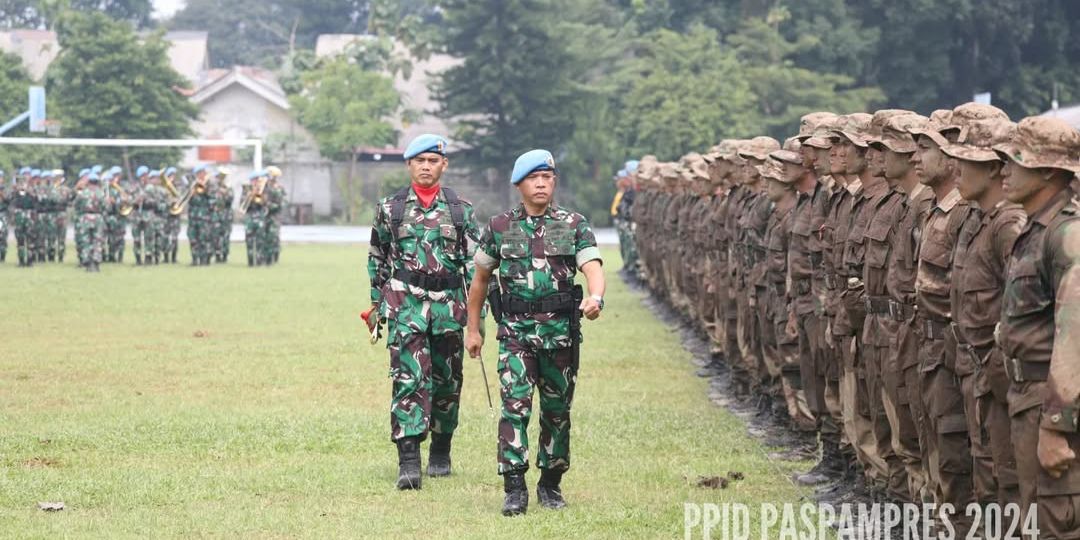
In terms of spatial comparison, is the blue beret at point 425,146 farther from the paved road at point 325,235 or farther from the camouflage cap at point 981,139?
the paved road at point 325,235

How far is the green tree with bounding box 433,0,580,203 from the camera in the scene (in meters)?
54.9

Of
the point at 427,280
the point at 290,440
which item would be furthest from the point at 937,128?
the point at 290,440

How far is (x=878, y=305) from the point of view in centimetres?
842

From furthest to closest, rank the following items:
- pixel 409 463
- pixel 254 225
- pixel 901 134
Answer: pixel 254 225 → pixel 409 463 → pixel 901 134

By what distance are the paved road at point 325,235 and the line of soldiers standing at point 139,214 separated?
1046 centimetres

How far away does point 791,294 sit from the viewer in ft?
34.0

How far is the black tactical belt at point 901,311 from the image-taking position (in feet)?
26.1

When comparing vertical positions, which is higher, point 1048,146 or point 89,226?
point 1048,146

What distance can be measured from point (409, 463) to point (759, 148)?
4589mm

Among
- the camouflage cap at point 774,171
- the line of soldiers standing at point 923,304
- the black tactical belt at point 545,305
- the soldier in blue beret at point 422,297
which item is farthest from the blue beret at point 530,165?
the camouflage cap at point 774,171

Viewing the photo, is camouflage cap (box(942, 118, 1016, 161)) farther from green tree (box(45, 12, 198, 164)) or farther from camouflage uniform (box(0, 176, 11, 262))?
green tree (box(45, 12, 198, 164))

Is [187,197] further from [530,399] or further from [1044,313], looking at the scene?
[1044,313]

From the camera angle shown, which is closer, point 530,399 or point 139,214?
point 530,399

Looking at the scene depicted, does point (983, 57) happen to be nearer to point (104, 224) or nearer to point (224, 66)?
point (104, 224)
